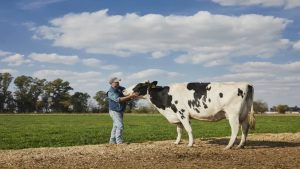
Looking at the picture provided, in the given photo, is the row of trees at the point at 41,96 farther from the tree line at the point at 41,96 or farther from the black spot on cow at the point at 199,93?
the black spot on cow at the point at 199,93

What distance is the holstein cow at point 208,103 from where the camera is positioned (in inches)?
601

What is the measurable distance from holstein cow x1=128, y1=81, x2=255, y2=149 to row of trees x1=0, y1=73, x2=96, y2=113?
123 meters

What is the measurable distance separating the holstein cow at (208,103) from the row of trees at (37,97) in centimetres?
12303

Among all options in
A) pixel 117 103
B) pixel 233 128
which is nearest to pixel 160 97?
pixel 117 103

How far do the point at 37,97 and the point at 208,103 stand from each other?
133 metres

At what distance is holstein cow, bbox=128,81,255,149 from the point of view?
601 inches

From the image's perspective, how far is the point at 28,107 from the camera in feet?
465

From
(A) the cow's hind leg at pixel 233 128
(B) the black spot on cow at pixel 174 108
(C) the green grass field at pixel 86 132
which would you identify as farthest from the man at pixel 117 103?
(C) the green grass field at pixel 86 132

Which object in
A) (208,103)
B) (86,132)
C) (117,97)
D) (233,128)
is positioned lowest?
(86,132)

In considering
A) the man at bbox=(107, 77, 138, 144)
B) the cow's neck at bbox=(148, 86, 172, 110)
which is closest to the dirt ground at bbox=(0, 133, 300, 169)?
the man at bbox=(107, 77, 138, 144)

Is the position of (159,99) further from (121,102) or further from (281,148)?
(281,148)

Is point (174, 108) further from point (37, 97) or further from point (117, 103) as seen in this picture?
point (37, 97)

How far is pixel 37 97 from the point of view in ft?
469

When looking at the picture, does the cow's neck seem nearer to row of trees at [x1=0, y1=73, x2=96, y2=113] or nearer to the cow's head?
the cow's head
